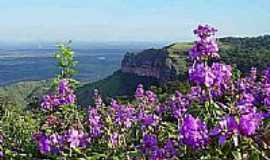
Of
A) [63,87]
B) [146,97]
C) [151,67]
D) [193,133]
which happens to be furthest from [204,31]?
[151,67]

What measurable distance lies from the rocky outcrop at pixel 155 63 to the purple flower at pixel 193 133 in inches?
3675

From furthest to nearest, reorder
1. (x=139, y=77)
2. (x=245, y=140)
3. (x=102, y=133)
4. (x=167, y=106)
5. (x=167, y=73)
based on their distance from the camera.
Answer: (x=139, y=77) < (x=167, y=73) < (x=167, y=106) < (x=102, y=133) < (x=245, y=140)

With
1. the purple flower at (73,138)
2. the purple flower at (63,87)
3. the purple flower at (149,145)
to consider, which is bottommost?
the purple flower at (73,138)

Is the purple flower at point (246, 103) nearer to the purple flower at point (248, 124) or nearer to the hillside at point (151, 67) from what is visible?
the purple flower at point (248, 124)

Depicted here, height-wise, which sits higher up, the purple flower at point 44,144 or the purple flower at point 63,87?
the purple flower at point 63,87

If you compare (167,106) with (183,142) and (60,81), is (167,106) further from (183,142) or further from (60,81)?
(183,142)

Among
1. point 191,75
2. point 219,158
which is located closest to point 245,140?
point 219,158

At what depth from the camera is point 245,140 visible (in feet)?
12.6

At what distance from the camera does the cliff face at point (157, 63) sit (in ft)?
338

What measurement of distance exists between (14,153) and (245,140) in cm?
363

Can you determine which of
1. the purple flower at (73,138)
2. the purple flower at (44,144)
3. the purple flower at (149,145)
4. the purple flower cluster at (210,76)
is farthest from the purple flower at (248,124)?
the purple flower at (44,144)

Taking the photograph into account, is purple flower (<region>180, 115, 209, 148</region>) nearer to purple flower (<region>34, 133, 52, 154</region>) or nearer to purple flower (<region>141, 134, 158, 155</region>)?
purple flower (<region>141, 134, 158, 155</region>)

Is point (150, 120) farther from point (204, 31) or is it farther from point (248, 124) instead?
point (248, 124)

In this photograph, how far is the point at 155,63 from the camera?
113 meters
